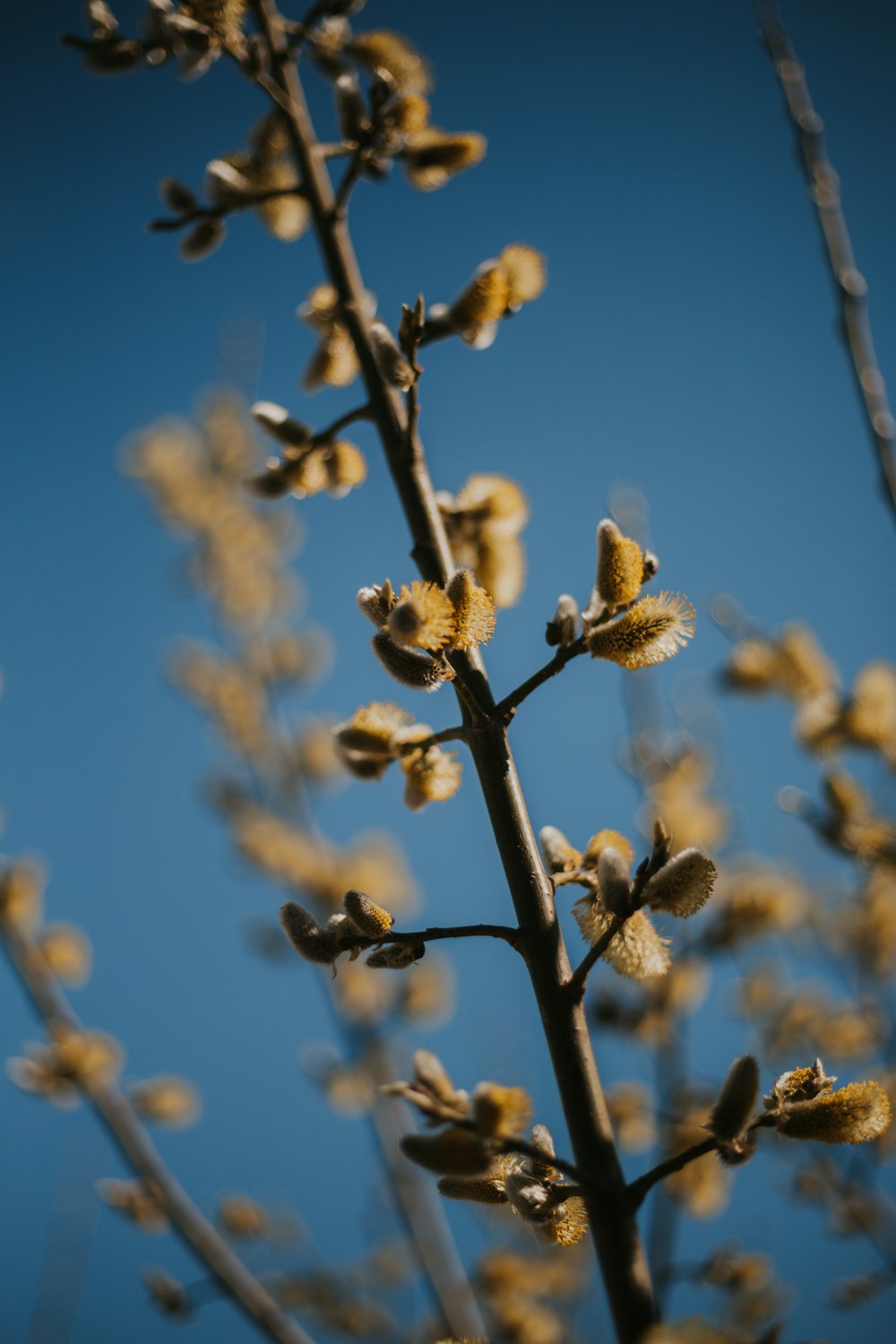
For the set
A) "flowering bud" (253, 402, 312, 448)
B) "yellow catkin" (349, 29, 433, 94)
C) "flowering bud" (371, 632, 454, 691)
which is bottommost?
"flowering bud" (371, 632, 454, 691)

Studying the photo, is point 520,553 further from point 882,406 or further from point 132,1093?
point 132,1093

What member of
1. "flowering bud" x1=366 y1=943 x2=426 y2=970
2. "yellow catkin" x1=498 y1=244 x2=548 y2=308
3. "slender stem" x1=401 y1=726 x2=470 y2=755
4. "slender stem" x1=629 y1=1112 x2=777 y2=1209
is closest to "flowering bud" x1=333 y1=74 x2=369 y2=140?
"yellow catkin" x1=498 y1=244 x2=548 y2=308

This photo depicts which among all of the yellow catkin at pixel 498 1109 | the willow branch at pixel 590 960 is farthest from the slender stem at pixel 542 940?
the yellow catkin at pixel 498 1109

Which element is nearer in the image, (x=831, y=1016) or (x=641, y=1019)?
(x=641, y=1019)

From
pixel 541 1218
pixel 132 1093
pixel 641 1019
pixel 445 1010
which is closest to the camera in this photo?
pixel 541 1218

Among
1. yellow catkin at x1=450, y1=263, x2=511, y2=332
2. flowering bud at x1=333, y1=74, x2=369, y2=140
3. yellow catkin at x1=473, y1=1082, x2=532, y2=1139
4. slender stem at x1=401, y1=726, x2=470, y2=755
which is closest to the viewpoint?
yellow catkin at x1=473, y1=1082, x2=532, y2=1139

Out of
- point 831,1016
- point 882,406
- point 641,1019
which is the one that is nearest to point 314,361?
point 882,406

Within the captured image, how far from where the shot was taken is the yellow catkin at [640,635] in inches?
57.5

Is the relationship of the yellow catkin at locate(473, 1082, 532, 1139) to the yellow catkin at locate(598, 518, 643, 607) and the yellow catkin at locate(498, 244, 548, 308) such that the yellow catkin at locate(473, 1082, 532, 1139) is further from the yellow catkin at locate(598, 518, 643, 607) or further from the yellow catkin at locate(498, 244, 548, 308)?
the yellow catkin at locate(498, 244, 548, 308)

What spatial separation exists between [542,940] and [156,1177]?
2791 millimetres

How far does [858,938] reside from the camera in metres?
4.32

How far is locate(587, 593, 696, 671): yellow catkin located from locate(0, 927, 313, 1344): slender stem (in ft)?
9.31

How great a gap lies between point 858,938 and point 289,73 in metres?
4.41

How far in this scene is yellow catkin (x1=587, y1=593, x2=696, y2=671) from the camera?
1.46 metres
